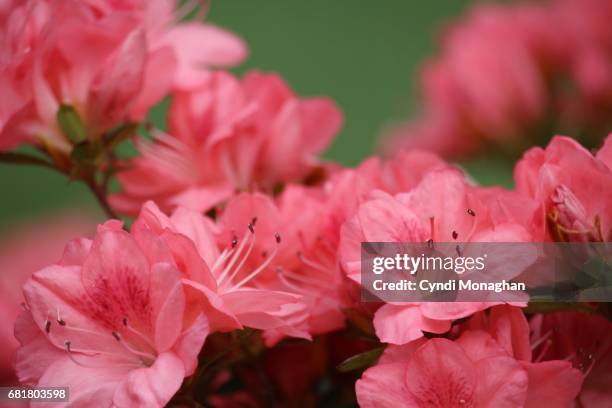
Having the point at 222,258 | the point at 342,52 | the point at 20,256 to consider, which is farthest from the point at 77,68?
the point at 342,52

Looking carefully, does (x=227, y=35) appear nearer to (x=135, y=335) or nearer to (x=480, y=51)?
(x=135, y=335)

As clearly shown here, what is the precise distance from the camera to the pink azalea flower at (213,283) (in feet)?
1.50

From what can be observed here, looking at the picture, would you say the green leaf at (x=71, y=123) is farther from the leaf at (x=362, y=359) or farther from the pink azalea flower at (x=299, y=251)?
the leaf at (x=362, y=359)

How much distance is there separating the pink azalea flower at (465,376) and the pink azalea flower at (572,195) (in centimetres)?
6

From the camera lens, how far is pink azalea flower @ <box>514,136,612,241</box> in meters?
0.47

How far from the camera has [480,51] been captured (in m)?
1.08

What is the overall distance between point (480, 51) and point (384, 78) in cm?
85

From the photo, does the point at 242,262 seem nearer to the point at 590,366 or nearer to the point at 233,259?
the point at 233,259

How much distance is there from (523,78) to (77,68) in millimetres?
643

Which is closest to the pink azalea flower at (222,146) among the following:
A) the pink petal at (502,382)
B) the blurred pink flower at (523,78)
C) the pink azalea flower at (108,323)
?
the pink azalea flower at (108,323)

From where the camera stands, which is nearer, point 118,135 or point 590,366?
point 590,366

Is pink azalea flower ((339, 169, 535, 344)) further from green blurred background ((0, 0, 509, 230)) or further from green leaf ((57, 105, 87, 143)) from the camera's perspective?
green blurred background ((0, 0, 509, 230))

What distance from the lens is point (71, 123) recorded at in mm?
592

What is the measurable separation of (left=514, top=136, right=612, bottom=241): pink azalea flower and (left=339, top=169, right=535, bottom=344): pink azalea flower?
0.02m
